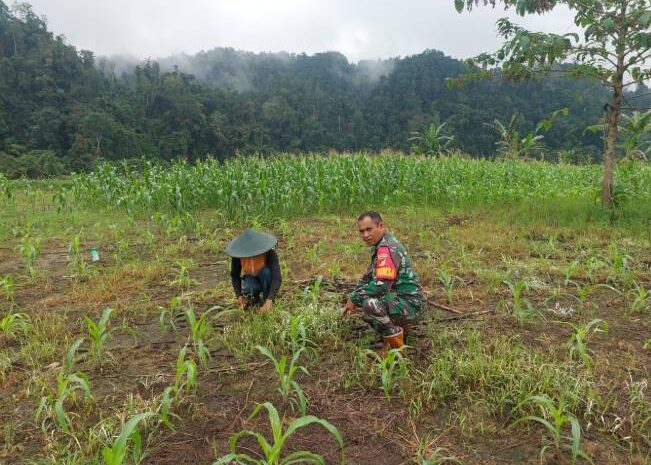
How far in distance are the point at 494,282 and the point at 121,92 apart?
53359 mm

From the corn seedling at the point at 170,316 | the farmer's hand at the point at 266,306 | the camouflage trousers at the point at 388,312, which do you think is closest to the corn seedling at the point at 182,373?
the corn seedling at the point at 170,316

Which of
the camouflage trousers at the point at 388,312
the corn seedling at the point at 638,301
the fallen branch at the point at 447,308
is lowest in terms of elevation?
the fallen branch at the point at 447,308

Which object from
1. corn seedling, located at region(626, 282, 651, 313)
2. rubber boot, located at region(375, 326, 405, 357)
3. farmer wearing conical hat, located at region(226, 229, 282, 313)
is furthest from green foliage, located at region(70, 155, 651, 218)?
rubber boot, located at region(375, 326, 405, 357)

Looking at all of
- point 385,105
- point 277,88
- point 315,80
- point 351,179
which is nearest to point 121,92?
point 277,88

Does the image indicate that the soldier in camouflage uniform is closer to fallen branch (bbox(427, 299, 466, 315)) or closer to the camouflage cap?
fallen branch (bbox(427, 299, 466, 315))

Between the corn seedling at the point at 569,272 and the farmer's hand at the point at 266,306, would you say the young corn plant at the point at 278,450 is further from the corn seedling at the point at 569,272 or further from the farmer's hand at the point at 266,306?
the corn seedling at the point at 569,272

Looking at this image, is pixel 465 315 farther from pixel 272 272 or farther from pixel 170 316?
pixel 170 316

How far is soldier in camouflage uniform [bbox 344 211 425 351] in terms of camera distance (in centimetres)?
298

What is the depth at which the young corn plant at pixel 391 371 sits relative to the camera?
99.3 inches

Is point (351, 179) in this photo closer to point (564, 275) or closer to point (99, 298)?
point (564, 275)

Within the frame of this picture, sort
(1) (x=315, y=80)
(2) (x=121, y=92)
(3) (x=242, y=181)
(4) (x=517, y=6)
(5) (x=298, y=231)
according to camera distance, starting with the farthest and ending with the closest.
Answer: (1) (x=315, y=80) < (2) (x=121, y=92) < (3) (x=242, y=181) < (5) (x=298, y=231) < (4) (x=517, y=6)

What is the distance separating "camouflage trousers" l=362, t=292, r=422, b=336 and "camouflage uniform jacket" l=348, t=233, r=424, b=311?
3cm

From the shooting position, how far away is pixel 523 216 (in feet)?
24.7

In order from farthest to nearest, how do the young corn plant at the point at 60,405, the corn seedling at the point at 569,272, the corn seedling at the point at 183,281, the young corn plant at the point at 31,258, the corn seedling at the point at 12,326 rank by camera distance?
the young corn plant at the point at 31,258, the corn seedling at the point at 183,281, the corn seedling at the point at 569,272, the corn seedling at the point at 12,326, the young corn plant at the point at 60,405
